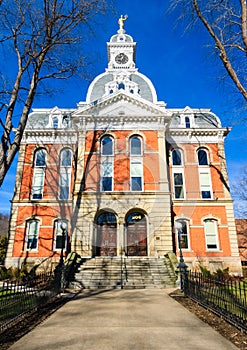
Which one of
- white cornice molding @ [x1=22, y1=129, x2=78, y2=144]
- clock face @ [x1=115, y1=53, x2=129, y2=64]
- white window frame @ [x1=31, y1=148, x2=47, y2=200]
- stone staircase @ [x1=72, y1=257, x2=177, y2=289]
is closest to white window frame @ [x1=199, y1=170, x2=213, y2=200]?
stone staircase @ [x1=72, y1=257, x2=177, y2=289]

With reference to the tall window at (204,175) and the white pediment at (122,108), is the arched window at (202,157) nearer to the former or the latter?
the tall window at (204,175)

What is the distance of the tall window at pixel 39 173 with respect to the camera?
1991 centimetres

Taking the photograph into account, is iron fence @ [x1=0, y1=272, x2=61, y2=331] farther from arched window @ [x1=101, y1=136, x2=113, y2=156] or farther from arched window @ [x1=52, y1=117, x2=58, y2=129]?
arched window @ [x1=52, y1=117, x2=58, y2=129]

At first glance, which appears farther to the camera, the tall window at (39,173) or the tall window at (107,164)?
the tall window at (39,173)

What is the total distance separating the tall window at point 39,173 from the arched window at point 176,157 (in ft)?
36.9

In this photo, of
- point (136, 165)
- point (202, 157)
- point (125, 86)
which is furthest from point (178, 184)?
point (125, 86)

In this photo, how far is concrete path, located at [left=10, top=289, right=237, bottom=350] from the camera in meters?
4.76

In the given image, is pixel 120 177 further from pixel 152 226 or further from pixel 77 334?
pixel 77 334

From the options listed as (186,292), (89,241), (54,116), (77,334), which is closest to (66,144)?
(54,116)

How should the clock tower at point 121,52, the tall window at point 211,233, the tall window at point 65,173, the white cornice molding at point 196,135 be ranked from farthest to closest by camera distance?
the clock tower at point 121,52, the white cornice molding at point 196,135, the tall window at point 65,173, the tall window at point 211,233

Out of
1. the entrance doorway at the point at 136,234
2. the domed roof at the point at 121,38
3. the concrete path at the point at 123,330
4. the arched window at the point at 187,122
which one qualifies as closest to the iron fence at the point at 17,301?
the concrete path at the point at 123,330

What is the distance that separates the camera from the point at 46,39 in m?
9.34

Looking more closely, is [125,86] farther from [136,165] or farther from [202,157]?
[202,157]

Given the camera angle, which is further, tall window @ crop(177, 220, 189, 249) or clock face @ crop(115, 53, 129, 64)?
clock face @ crop(115, 53, 129, 64)
